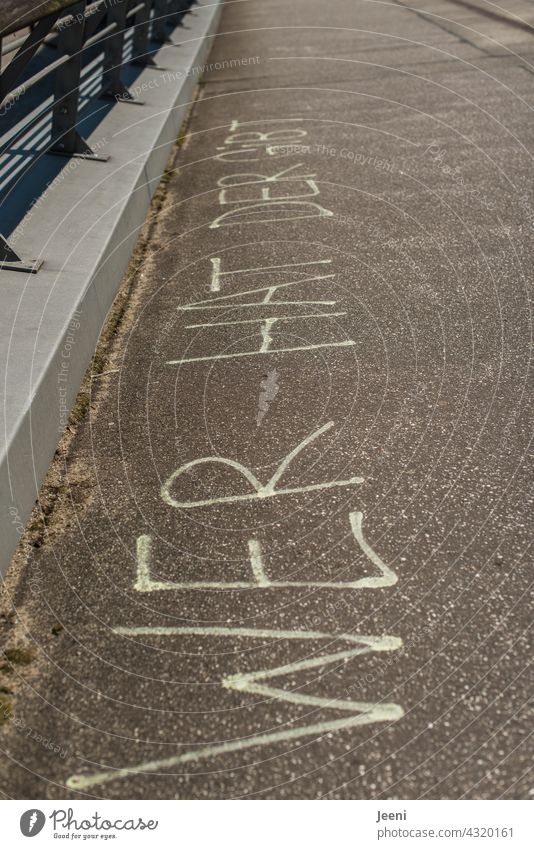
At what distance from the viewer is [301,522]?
3.36m

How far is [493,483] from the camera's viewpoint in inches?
138

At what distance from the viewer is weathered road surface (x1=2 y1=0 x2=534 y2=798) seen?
253 cm

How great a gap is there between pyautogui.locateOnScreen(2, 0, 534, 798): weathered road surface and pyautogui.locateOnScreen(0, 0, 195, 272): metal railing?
0.88 metres

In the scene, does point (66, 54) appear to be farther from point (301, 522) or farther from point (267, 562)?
point (267, 562)

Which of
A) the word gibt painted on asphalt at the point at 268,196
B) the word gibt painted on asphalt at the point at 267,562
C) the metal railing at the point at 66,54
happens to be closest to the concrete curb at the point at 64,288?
the metal railing at the point at 66,54

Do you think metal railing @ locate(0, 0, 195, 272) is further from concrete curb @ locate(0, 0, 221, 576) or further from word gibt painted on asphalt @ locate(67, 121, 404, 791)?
word gibt painted on asphalt @ locate(67, 121, 404, 791)

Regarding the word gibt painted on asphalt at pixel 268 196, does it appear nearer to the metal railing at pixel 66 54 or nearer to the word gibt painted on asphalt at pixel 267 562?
the word gibt painted on asphalt at pixel 267 562

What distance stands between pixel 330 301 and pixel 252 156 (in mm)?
3153

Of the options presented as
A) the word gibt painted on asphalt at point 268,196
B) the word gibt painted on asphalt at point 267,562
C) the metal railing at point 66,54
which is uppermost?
the metal railing at point 66,54

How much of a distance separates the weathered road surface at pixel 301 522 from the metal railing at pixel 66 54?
2.90 feet

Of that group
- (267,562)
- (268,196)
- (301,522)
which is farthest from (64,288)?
(268,196)

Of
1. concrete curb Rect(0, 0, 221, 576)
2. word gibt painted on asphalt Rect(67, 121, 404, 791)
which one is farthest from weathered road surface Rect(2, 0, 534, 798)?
concrete curb Rect(0, 0, 221, 576)

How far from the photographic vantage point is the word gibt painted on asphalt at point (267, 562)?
101 inches

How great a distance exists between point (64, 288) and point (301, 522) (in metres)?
1.98
